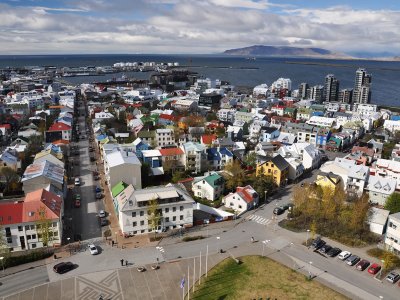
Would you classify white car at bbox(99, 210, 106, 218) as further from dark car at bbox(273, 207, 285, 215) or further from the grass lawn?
dark car at bbox(273, 207, 285, 215)

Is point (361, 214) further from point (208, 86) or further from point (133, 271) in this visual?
point (208, 86)

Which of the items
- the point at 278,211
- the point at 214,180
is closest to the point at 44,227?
the point at 214,180

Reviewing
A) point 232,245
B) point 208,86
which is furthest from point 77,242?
point 208,86

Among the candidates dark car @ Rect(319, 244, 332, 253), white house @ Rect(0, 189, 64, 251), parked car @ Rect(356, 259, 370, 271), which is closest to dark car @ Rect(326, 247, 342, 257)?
dark car @ Rect(319, 244, 332, 253)

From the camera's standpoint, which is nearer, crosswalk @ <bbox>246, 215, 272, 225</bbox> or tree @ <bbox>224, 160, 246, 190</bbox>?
crosswalk @ <bbox>246, 215, 272, 225</bbox>

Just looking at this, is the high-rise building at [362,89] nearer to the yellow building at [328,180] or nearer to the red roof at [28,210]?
the yellow building at [328,180]

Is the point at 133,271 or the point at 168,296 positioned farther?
the point at 133,271

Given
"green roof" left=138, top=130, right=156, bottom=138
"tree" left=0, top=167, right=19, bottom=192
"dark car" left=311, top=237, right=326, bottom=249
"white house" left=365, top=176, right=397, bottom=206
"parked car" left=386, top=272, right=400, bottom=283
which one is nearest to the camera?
"parked car" left=386, top=272, right=400, bottom=283
